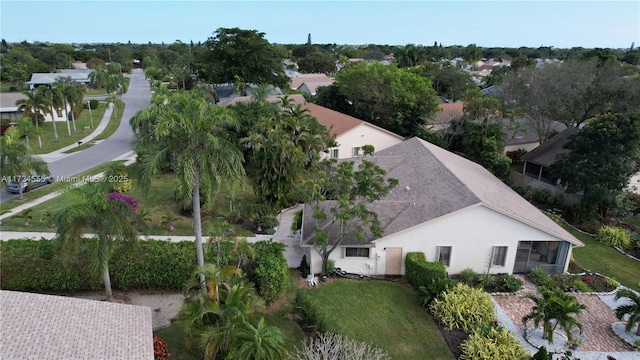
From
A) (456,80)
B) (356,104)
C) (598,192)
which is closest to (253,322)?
(598,192)

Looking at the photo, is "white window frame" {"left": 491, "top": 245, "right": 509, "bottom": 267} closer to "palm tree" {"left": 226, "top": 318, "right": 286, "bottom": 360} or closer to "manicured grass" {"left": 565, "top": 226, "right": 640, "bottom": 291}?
"manicured grass" {"left": 565, "top": 226, "right": 640, "bottom": 291}

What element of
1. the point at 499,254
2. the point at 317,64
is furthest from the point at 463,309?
the point at 317,64

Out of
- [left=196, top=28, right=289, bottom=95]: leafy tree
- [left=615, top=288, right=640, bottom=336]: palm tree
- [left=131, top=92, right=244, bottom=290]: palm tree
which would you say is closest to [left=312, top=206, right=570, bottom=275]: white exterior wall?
[left=615, top=288, right=640, bottom=336]: palm tree

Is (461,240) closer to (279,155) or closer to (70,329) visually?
(279,155)

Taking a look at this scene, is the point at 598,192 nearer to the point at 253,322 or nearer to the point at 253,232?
the point at 253,232

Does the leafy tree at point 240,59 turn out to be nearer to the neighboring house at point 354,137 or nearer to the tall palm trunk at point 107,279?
the neighboring house at point 354,137

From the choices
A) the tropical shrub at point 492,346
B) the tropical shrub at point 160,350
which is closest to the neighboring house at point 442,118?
the tropical shrub at point 492,346
